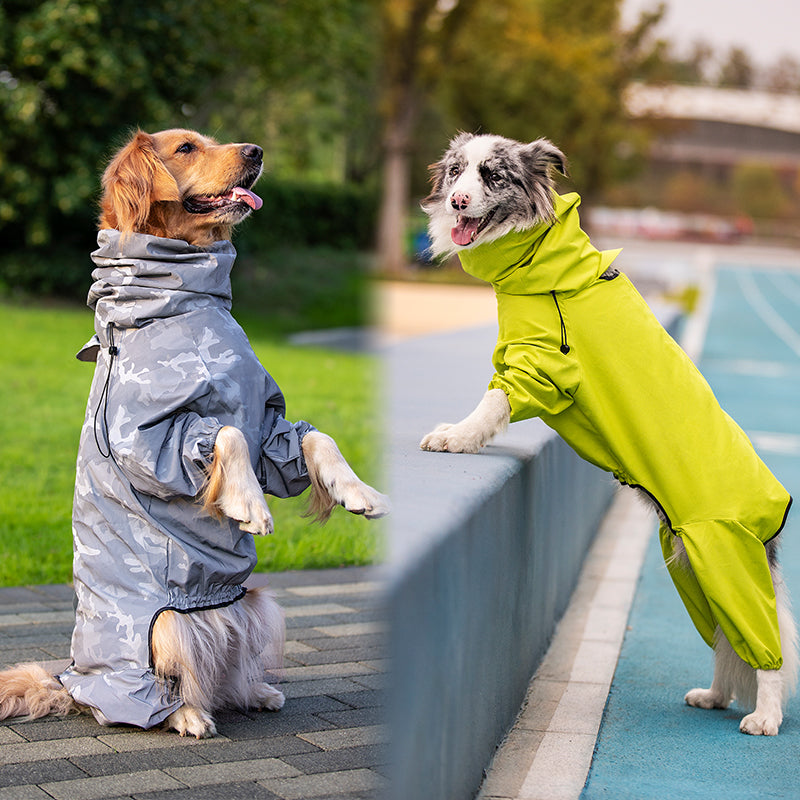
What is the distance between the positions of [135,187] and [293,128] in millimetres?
33236

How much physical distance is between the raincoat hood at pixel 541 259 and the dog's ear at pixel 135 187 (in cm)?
117

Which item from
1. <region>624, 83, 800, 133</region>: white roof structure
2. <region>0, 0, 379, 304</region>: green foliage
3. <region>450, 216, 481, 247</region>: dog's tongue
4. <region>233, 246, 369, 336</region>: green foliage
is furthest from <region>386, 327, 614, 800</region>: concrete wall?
<region>624, 83, 800, 133</region>: white roof structure

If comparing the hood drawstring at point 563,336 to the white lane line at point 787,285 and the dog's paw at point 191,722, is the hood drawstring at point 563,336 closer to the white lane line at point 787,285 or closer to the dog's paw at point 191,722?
the dog's paw at point 191,722

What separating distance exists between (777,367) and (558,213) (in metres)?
18.5

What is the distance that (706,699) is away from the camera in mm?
4867

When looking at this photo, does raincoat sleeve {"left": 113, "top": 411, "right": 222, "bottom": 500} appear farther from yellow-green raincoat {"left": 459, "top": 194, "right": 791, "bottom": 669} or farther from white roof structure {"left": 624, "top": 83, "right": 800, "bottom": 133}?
white roof structure {"left": 624, "top": 83, "right": 800, "bottom": 133}

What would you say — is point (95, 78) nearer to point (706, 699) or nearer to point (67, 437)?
point (67, 437)

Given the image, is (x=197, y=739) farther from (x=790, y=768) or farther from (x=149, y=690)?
(x=790, y=768)

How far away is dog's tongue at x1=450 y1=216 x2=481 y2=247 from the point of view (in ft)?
14.0

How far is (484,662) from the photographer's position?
3727mm

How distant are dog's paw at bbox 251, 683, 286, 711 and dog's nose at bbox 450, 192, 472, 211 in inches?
76.9

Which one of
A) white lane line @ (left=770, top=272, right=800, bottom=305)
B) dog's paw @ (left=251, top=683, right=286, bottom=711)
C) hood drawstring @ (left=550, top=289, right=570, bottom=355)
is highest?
hood drawstring @ (left=550, top=289, right=570, bottom=355)

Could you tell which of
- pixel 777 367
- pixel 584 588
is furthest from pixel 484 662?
pixel 777 367

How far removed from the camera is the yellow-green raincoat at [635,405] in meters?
4.25
